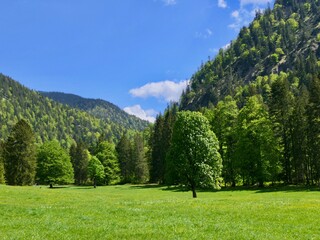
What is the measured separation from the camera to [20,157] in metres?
88.1

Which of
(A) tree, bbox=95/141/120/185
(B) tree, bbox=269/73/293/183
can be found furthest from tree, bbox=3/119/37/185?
(B) tree, bbox=269/73/293/183

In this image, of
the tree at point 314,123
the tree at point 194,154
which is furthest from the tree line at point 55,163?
the tree at point 314,123

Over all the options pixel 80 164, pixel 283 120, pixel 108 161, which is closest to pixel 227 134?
pixel 283 120

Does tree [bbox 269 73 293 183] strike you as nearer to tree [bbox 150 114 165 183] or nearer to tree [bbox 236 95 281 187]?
tree [bbox 236 95 281 187]

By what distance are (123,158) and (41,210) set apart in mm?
114356

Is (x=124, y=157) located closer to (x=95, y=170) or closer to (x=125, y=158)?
(x=125, y=158)

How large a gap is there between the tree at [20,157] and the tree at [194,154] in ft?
178

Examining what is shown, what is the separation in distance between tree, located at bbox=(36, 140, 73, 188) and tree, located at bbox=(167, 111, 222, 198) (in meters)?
66.5

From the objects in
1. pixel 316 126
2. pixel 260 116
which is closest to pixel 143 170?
pixel 260 116

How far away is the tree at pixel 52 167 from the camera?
342ft

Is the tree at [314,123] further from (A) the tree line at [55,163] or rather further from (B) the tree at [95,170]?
(B) the tree at [95,170]

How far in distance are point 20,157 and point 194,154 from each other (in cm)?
5742

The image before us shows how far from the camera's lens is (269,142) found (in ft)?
215

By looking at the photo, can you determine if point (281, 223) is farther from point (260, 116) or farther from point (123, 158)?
point (123, 158)
